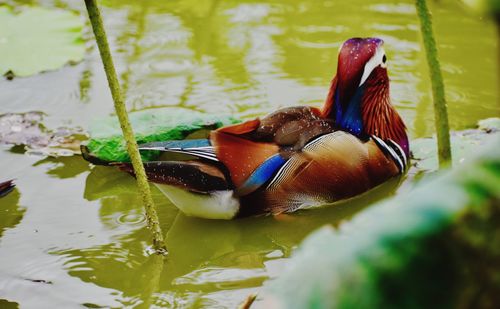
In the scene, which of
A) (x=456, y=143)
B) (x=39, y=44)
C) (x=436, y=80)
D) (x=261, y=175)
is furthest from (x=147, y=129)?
(x=436, y=80)

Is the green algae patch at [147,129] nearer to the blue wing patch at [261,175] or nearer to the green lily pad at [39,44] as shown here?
the blue wing patch at [261,175]

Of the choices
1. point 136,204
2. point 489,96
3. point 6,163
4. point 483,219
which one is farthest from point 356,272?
point 489,96

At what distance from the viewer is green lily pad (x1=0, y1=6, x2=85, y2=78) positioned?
409 cm

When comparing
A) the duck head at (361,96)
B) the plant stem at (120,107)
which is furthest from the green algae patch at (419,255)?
the duck head at (361,96)

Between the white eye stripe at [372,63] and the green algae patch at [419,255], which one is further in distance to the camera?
the white eye stripe at [372,63]

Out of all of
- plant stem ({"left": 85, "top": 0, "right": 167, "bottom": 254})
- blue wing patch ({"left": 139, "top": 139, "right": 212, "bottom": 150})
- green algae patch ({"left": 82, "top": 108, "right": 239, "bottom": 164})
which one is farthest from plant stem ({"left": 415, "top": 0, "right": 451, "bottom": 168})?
green algae patch ({"left": 82, "top": 108, "right": 239, "bottom": 164})

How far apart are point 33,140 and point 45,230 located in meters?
0.82

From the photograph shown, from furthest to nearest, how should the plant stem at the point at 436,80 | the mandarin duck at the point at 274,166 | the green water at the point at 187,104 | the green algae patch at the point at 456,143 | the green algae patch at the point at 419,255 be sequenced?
the green algae patch at the point at 456,143, the mandarin duck at the point at 274,166, the green water at the point at 187,104, the plant stem at the point at 436,80, the green algae patch at the point at 419,255

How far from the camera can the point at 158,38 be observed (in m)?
4.78

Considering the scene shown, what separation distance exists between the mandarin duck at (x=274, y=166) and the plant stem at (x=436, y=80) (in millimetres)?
1088

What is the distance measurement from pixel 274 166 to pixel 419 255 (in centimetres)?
210

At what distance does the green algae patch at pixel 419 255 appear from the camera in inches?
27.1

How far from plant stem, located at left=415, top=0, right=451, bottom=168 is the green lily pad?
111 inches

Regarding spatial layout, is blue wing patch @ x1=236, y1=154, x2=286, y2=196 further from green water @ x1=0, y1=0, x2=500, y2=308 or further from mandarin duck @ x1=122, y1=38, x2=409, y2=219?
green water @ x1=0, y1=0, x2=500, y2=308
